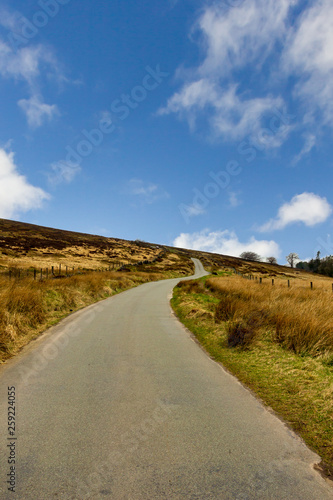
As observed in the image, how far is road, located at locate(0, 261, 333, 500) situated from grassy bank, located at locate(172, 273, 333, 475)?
34cm

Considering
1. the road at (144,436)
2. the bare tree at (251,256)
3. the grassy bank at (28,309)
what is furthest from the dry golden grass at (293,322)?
the bare tree at (251,256)

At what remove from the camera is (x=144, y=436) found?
3.52m

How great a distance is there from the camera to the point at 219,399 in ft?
15.1

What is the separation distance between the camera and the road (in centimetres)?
270

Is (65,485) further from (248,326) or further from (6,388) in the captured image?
(248,326)

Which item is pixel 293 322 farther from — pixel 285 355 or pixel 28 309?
pixel 28 309

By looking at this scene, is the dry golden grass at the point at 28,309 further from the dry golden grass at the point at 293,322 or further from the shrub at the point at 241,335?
the dry golden grass at the point at 293,322

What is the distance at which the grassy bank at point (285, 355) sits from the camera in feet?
13.3

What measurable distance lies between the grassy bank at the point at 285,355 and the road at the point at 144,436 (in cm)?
34

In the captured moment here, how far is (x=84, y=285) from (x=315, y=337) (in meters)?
15.7

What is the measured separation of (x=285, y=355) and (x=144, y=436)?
454 centimetres

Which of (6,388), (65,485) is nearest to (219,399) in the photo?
(65,485)

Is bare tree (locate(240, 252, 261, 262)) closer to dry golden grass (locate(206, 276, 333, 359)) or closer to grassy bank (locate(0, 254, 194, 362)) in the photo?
grassy bank (locate(0, 254, 194, 362))

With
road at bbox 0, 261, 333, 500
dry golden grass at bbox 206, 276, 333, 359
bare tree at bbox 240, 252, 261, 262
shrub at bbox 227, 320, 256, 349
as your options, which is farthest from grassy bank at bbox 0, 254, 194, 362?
bare tree at bbox 240, 252, 261, 262
